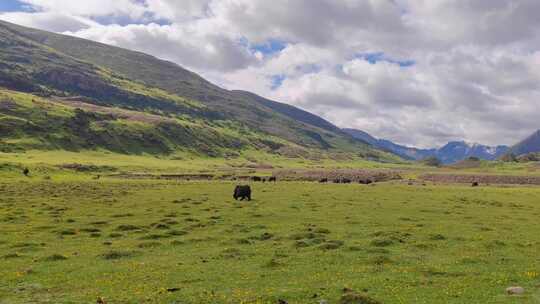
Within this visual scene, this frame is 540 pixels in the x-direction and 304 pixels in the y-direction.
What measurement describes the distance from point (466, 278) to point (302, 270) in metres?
8.06

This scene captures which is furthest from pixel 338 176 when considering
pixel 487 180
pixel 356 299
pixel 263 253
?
pixel 356 299

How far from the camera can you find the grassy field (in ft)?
64.0

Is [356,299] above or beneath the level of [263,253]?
above

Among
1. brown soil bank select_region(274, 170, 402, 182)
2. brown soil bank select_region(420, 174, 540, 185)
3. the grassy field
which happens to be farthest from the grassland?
brown soil bank select_region(420, 174, 540, 185)

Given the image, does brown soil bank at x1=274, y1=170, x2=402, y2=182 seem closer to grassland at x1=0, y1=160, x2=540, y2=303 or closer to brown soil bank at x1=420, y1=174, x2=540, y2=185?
brown soil bank at x1=420, y1=174, x2=540, y2=185

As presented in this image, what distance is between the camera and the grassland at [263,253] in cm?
1953

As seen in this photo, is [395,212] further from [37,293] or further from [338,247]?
[37,293]

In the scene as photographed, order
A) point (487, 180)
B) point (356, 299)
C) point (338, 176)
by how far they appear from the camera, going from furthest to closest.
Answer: point (338, 176), point (487, 180), point (356, 299)

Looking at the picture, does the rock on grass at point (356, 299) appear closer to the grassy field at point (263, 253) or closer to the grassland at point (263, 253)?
the grassy field at point (263, 253)

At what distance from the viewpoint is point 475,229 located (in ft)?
125

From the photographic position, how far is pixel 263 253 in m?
28.5

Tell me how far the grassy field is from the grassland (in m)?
0.09

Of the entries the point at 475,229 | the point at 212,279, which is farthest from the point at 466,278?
the point at 475,229

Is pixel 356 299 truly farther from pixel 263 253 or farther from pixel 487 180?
pixel 487 180
